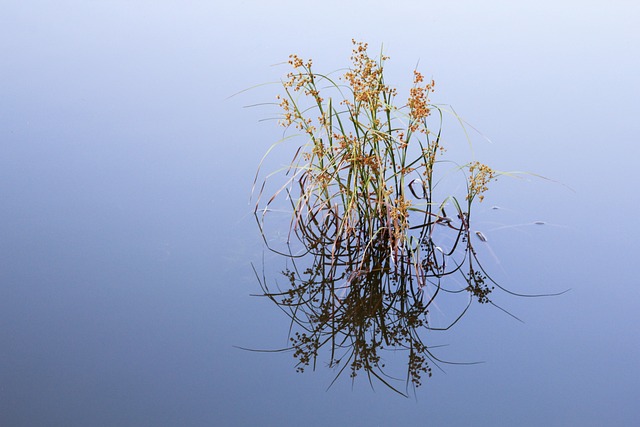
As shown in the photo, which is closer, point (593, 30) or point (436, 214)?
point (436, 214)

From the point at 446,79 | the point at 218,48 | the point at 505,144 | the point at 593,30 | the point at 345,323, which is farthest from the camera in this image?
the point at 593,30

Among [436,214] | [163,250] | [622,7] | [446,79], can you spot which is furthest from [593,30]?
[163,250]

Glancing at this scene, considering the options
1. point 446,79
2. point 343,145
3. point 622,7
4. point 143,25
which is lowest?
point 343,145

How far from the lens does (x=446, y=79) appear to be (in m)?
3.96

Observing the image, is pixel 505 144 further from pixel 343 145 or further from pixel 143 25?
pixel 143 25

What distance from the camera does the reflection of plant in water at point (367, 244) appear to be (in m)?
2.43

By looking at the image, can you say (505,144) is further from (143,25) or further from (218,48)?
(143,25)

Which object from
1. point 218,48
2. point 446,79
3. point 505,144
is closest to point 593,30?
point 446,79

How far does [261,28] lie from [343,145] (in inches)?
78.4

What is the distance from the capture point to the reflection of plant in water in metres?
2.43

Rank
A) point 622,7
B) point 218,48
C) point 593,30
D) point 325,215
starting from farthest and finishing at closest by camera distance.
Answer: point 622,7 → point 593,30 → point 218,48 → point 325,215

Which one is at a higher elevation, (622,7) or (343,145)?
(622,7)

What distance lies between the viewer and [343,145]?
2592mm

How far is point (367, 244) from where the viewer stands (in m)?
2.64
